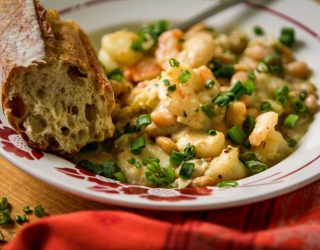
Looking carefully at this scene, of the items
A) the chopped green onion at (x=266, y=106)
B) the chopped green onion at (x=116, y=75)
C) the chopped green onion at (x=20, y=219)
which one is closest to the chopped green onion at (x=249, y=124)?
the chopped green onion at (x=266, y=106)

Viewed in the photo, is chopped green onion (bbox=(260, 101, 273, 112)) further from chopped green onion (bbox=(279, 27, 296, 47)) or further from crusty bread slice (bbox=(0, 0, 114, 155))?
crusty bread slice (bbox=(0, 0, 114, 155))

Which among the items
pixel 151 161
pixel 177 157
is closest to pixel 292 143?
pixel 177 157

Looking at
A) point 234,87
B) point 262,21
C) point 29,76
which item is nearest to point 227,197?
point 234,87

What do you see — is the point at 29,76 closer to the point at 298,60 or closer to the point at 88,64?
the point at 88,64

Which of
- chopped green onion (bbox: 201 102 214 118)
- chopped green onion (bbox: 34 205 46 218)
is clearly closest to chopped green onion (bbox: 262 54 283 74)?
chopped green onion (bbox: 201 102 214 118)

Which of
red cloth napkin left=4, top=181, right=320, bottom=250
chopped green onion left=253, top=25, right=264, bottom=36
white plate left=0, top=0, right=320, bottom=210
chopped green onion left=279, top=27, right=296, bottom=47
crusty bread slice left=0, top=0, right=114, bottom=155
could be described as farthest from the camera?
chopped green onion left=253, top=25, right=264, bottom=36

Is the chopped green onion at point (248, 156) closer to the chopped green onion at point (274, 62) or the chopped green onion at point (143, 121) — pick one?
the chopped green onion at point (143, 121)

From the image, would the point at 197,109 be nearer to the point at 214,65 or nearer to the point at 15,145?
the point at 214,65
